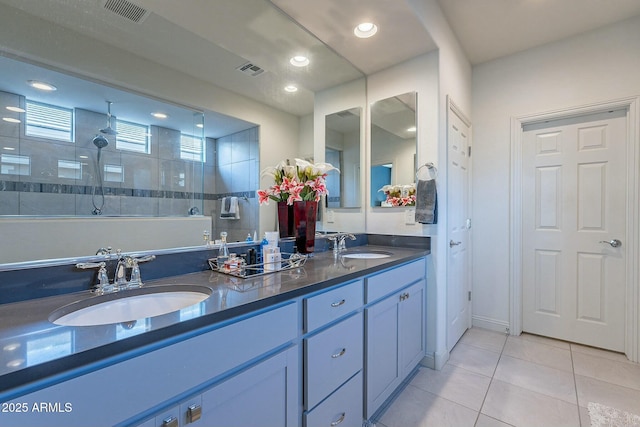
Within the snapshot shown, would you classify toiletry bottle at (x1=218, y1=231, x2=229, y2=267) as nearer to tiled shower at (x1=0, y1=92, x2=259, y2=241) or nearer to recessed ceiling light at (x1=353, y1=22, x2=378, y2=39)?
tiled shower at (x1=0, y1=92, x2=259, y2=241)

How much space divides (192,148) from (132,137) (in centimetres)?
26

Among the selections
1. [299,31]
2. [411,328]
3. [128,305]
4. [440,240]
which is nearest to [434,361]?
[411,328]

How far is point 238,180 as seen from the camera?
1.65 meters

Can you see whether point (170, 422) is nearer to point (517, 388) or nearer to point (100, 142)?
point (100, 142)

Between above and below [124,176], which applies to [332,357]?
Result: below

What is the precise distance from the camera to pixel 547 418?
1.64 m

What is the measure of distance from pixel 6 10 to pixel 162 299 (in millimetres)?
1117

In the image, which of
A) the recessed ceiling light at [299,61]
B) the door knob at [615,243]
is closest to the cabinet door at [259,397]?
the recessed ceiling light at [299,61]

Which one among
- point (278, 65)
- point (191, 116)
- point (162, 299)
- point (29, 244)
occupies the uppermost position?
point (278, 65)

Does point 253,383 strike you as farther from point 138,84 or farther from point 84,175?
point 138,84

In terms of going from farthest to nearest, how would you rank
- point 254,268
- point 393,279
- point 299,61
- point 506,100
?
point 506,100, point 299,61, point 393,279, point 254,268

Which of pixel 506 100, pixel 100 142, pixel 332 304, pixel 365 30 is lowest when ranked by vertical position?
pixel 332 304

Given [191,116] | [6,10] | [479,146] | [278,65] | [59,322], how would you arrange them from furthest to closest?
[479,146] < [278,65] < [191,116] < [6,10] < [59,322]

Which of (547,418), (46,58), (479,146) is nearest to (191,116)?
(46,58)
